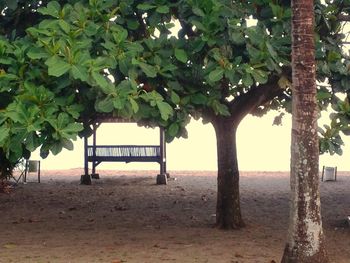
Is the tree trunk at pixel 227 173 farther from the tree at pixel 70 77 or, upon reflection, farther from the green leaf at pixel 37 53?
the green leaf at pixel 37 53

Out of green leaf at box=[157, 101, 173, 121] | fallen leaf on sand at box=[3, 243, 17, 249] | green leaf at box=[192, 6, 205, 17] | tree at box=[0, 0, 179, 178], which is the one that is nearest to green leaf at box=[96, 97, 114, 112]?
tree at box=[0, 0, 179, 178]

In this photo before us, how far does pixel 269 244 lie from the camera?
9.63 m

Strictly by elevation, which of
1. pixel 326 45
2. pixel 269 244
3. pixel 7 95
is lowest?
pixel 269 244

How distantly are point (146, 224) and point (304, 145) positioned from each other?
18.3 ft

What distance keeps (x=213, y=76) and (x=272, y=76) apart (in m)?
2.49

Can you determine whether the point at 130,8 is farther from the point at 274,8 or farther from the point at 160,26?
the point at 274,8

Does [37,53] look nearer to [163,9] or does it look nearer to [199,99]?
[163,9]

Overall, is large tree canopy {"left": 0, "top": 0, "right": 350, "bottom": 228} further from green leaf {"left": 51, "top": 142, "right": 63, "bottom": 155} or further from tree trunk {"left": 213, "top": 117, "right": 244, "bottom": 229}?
tree trunk {"left": 213, "top": 117, "right": 244, "bottom": 229}

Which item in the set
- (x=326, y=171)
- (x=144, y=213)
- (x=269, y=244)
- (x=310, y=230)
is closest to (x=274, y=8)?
(x=310, y=230)

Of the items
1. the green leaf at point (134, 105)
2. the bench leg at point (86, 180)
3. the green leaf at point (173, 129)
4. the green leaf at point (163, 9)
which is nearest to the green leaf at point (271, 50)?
the green leaf at point (163, 9)

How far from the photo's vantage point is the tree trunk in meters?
11.1

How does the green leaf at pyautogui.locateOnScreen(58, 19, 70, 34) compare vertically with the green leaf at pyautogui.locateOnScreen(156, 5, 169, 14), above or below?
below

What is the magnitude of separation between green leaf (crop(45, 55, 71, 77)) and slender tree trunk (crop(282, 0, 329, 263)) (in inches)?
101

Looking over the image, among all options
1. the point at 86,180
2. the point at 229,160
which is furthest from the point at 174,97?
the point at 86,180
